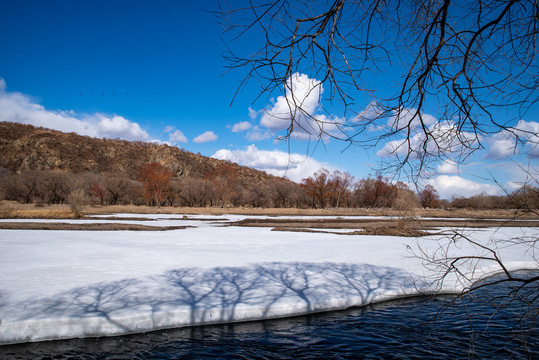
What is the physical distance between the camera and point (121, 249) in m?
12.4

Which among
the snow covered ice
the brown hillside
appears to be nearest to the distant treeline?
the brown hillside

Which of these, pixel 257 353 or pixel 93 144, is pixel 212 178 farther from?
pixel 257 353

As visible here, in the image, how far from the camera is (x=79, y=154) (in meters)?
93.2

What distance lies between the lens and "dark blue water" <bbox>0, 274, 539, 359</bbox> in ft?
15.7

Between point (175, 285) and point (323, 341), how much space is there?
3.76 meters

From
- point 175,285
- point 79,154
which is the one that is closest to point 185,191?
point 79,154

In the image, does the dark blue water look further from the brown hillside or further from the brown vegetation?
the brown hillside

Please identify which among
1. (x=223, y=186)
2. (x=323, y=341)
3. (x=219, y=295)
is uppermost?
(x=223, y=186)

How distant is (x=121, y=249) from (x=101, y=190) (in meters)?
58.5

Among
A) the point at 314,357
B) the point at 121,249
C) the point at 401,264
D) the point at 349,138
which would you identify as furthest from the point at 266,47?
the point at 121,249

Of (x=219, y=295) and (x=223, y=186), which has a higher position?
(x=223, y=186)

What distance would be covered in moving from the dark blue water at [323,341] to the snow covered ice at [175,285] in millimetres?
315

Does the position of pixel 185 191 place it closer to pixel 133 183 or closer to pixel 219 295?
pixel 133 183

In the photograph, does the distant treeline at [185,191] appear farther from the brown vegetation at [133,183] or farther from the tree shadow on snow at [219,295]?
the tree shadow on snow at [219,295]
